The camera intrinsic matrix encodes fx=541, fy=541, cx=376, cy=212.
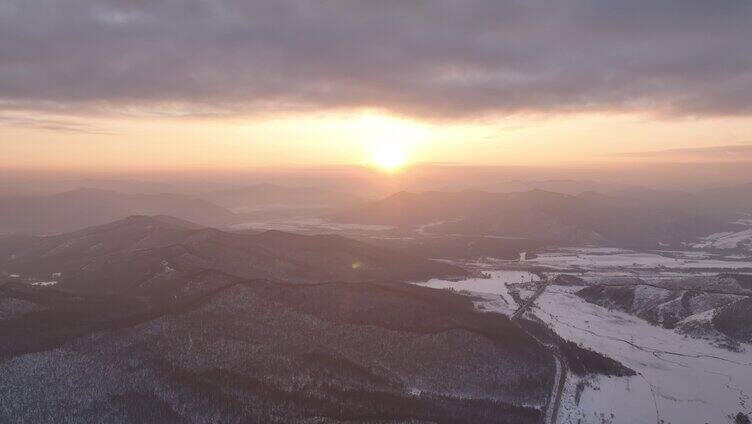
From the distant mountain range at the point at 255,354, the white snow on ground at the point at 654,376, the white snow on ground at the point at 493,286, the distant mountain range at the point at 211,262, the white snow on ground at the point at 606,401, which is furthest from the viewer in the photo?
the distant mountain range at the point at 211,262

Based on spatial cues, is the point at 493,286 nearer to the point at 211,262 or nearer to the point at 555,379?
the point at 555,379

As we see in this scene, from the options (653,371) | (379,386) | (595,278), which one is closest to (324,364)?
(379,386)

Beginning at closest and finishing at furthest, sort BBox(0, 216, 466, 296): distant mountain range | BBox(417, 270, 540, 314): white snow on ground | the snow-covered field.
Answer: the snow-covered field, BBox(417, 270, 540, 314): white snow on ground, BBox(0, 216, 466, 296): distant mountain range

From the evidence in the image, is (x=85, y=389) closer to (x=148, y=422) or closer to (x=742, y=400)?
(x=148, y=422)

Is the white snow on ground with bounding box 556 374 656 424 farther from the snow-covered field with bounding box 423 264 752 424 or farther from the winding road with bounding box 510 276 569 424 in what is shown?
the winding road with bounding box 510 276 569 424

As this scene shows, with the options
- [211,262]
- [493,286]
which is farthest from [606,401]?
[211,262]

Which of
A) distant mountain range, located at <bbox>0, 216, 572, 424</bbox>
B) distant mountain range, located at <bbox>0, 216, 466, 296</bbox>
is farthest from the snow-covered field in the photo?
distant mountain range, located at <bbox>0, 216, 466, 296</bbox>

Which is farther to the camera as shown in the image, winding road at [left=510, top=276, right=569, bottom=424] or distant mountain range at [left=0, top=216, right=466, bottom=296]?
distant mountain range at [left=0, top=216, right=466, bottom=296]

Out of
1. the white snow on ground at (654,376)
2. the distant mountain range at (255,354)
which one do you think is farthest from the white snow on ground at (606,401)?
the distant mountain range at (255,354)

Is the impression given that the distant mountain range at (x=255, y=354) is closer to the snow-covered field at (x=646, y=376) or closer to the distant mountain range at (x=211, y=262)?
the distant mountain range at (x=211, y=262)
